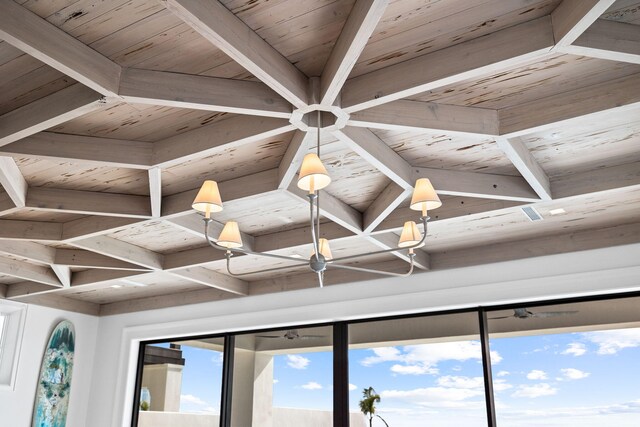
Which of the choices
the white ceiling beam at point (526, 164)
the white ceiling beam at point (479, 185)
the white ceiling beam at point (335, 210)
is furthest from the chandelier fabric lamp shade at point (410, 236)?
the white ceiling beam at point (335, 210)

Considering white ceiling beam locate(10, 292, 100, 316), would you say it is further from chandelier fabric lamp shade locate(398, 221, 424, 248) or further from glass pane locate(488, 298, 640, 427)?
glass pane locate(488, 298, 640, 427)

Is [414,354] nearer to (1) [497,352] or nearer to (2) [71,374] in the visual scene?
(1) [497,352]

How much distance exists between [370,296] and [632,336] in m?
1.87

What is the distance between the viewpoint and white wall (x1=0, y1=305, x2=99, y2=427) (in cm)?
535

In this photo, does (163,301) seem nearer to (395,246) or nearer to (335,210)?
(395,246)

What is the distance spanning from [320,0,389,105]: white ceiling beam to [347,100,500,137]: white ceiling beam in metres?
0.24

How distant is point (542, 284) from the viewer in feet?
13.1

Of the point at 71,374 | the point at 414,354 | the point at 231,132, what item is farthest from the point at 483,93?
the point at 71,374

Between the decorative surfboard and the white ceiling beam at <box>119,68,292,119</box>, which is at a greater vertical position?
the white ceiling beam at <box>119,68,292,119</box>

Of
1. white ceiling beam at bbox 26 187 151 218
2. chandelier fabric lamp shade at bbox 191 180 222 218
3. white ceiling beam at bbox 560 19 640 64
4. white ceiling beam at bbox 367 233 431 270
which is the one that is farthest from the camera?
white ceiling beam at bbox 367 233 431 270

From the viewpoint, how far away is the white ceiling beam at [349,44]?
171cm

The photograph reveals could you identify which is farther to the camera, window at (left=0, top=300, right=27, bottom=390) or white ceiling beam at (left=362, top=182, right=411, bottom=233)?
window at (left=0, top=300, right=27, bottom=390)

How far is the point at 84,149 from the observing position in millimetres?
2699

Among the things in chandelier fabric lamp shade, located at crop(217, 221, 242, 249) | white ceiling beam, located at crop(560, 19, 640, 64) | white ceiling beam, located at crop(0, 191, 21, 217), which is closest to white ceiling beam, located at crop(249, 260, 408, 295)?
chandelier fabric lamp shade, located at crop(217, 221, 242, 249)
